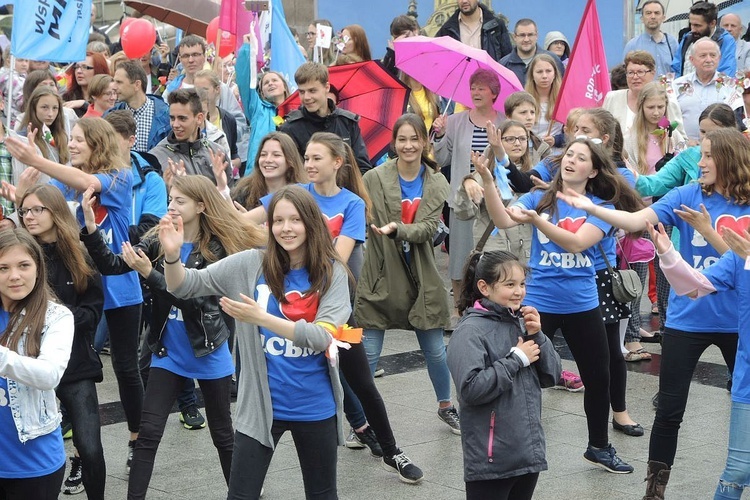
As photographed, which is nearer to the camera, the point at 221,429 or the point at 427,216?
the point at 221,429

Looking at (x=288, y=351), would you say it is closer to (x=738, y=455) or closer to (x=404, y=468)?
(x=404, y=468)

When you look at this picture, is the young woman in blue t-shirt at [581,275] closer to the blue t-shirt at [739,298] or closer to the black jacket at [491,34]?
the blue t-shirt at [739,298]

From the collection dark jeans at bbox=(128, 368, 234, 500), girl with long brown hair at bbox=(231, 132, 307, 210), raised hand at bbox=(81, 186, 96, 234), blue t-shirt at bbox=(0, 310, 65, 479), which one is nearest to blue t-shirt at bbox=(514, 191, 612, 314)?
girl with long brown hair at bbox=(231, 132, 307, 210)

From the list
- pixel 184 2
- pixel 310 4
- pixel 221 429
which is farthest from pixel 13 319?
pixel 310 4

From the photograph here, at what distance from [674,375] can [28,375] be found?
3.02 m

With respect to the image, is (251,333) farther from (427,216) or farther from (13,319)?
(427,216)

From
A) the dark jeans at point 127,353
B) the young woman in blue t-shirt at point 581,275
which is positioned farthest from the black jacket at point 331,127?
the dark jeans at point 127,353

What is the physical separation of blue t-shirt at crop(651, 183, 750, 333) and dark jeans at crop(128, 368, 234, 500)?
224 cm

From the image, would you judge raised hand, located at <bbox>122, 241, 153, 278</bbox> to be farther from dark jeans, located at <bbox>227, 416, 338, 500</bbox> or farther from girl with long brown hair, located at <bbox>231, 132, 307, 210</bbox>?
girl with long brown hair, located at <bbox>231, 132, 307, 210</bbox>

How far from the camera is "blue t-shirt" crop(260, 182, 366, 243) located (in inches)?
241

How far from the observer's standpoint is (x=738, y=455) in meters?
4.89

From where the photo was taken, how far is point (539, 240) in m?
6.41

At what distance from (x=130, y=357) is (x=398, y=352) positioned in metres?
3.33

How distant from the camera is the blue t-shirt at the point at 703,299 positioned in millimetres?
5422
